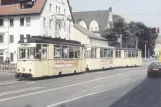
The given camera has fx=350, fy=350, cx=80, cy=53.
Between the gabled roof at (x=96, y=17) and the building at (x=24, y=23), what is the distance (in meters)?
50.1

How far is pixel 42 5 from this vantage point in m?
56.6

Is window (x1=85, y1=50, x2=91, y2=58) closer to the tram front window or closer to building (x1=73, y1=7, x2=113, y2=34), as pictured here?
the tram front window

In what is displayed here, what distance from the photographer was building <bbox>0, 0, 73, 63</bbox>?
5609 cm

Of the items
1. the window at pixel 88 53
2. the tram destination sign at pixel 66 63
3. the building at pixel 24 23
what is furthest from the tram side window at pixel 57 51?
the building at pixel 24 23

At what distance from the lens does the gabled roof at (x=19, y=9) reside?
5615 centimetres

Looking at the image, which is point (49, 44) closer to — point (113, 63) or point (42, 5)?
point (113, 63)

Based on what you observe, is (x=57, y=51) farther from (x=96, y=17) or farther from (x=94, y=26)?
(x=96, y=17)

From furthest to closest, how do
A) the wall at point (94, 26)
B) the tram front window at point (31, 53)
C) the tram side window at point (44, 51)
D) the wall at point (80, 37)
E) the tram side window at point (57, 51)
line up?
1. the wall at point (94, 26)
2. the wall at point (80, 37)
3. the tram side window at point (57, 51)
4. the tram side window at point (44, 51)
5. the tram front window at point (31, 53)

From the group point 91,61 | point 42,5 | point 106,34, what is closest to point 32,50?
point 91,61

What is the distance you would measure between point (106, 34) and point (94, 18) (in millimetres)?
28751

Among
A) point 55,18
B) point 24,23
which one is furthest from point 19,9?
point 55,18

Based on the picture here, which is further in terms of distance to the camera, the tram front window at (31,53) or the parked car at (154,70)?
the parked car at (154,70)

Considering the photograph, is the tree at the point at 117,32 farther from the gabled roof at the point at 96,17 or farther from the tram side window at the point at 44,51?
the tram side window at the point at 44,51

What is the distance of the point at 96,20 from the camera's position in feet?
372
